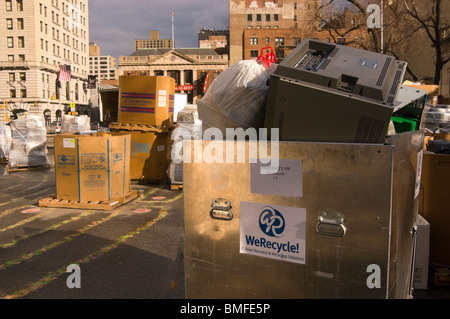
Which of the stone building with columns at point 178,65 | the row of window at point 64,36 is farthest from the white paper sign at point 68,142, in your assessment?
the stone building with columns at point 178,65

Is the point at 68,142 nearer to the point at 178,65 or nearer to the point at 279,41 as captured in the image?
the point at 279,41

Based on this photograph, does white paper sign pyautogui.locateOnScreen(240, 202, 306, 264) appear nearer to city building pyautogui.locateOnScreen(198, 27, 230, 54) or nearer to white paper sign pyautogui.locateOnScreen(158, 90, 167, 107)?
white paper sign pyautogui.locateOnScreen(158, 90, 167, 107)

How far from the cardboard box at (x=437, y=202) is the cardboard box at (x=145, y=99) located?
6.56 m

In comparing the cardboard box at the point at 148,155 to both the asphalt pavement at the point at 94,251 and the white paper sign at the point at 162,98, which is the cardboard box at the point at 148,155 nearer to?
the white paper sign at the point at 162,98

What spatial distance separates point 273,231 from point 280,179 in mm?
253

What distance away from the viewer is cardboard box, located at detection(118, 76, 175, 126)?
868 cm

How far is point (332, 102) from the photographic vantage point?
4.90 feet

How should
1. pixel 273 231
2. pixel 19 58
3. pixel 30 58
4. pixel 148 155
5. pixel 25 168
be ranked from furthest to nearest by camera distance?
pixel 19 58, pixel 30 58, pixel 25 168, pixel 148 155, pixel 273 231

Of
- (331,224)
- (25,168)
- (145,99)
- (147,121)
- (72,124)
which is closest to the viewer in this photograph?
(331,224)

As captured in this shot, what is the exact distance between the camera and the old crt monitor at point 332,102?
1.45 metres

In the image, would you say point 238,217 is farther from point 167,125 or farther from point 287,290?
point 167,125

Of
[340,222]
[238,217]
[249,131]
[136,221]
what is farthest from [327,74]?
[136,221]

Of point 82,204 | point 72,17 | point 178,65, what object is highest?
point 72,17

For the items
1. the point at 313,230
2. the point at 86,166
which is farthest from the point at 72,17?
the point at 313,230
